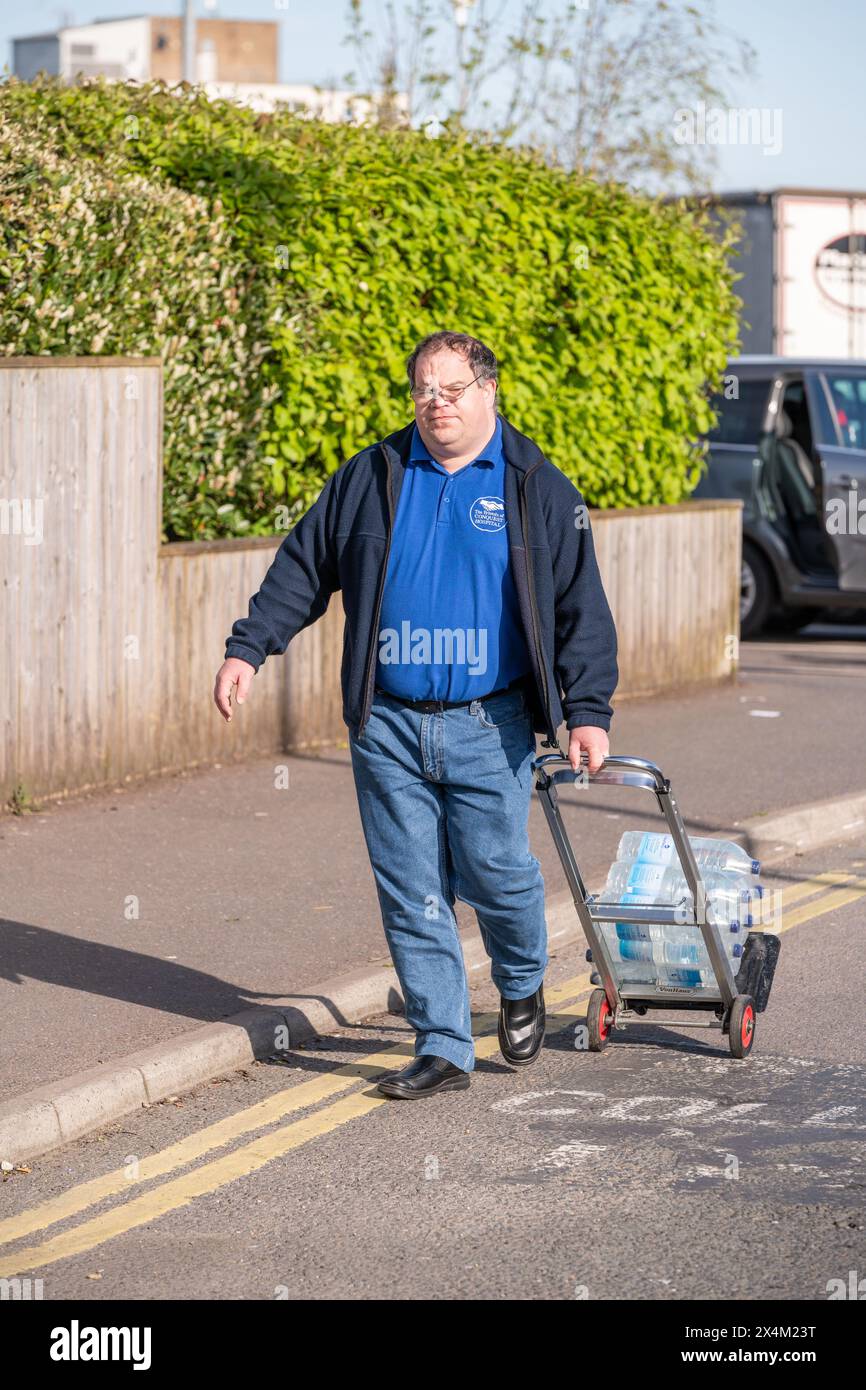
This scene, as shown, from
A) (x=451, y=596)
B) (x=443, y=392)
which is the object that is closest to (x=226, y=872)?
(x=451, y=596)

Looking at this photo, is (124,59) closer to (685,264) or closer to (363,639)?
(685,264)

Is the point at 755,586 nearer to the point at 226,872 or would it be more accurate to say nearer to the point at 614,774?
the point at 226,872

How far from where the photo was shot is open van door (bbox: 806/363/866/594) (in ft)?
47.7

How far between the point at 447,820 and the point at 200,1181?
3.81ft

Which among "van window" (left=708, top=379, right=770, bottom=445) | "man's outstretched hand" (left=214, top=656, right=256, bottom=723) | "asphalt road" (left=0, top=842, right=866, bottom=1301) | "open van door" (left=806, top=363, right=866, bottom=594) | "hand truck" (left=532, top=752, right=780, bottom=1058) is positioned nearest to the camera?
"asphalt road" (left=0, top=842, right=866, bottom=1301)

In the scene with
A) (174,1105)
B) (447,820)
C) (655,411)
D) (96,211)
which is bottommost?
(174,1105)

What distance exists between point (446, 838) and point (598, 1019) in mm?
755

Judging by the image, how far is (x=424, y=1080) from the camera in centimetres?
538

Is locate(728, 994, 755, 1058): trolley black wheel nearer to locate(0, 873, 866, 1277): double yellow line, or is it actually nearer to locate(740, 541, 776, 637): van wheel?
locate(0, 873, 866, 1277): double yellow line

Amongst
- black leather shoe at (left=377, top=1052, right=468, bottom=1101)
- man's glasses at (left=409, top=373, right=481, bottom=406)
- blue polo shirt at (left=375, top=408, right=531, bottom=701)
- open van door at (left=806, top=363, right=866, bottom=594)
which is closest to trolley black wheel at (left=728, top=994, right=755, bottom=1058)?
black leather shoe at (left=377, top=1052, right=468, bottom=1101)

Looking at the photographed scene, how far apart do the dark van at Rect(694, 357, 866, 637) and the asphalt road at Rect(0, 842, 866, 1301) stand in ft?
29.7

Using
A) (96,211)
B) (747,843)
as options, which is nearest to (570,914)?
(747,843)

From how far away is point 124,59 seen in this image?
8300 cm

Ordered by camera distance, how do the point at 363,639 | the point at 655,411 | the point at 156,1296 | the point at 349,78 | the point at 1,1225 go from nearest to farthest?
the point at 156,1296, the point at 1,1225, the point at 363,639, the point at 655,411, the point at 349,78
